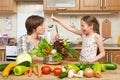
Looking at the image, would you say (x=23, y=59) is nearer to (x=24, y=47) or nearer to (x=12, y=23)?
(x=24, y=47)

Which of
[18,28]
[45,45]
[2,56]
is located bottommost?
[2,56]

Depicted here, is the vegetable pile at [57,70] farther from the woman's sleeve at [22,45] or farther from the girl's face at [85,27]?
the girl's face at [85,27]

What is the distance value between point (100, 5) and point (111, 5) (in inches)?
6.4

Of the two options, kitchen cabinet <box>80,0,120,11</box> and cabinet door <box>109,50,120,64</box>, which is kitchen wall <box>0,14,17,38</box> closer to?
kitchen cabinet <box>80,0,120,11</box>

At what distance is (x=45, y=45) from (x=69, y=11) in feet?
6.14

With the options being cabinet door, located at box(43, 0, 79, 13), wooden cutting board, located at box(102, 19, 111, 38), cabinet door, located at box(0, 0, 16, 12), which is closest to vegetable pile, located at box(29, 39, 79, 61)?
cabinet door, located at box(43, 0, 79, 13)

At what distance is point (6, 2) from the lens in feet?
11.0

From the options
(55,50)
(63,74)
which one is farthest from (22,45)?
(63,74)

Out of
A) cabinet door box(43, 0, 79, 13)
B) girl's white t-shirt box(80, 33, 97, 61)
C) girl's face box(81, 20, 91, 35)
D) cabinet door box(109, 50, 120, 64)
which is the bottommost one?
cabinet door box(109, 50, 120, 64)

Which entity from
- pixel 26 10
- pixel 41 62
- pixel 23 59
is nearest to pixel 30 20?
pixel 41 62

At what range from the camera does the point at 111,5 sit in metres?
3.29

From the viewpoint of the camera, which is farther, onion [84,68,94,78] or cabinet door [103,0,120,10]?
cabinet door [103,0,120,10]

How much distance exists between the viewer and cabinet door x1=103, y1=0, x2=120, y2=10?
3.29m

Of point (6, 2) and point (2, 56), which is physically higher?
point (6, 2)
